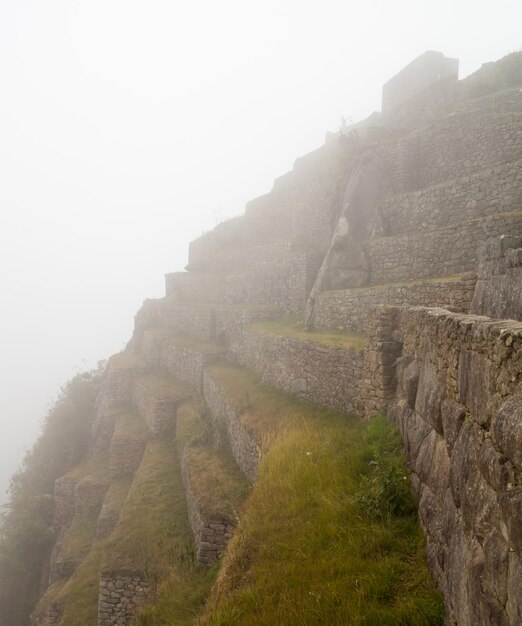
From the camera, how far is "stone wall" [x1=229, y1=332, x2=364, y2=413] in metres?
10.3

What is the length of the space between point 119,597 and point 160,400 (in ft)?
29.4

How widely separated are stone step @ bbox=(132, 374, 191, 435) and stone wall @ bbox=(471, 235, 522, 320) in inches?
535

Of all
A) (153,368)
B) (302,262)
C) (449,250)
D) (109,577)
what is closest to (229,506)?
(109,577)

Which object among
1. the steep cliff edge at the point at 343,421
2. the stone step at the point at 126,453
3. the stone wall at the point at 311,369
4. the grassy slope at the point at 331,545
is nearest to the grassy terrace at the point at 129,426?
the stone step at the point at 126,453

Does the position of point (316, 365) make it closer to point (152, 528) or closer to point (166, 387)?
point (152, 528)

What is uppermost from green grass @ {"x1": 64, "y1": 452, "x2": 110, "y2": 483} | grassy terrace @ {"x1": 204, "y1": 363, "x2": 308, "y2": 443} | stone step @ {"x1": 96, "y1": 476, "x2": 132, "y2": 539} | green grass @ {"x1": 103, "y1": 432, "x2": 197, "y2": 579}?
grassy terrace @ {"x1": 204, "y1": 363, "x2": 308, "y2": 443}

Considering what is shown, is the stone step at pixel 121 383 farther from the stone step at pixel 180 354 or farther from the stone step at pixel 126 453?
the stone step at pixel 126 453

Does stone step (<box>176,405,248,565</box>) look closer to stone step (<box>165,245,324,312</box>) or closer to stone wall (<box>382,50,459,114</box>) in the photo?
stone step (<box>165,245,324,312</box>)

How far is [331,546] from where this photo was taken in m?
5.86

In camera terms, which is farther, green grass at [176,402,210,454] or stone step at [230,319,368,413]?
green grass at [176,402,210,454]

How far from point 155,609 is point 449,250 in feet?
36.7

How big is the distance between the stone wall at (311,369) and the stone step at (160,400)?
488 centimetres

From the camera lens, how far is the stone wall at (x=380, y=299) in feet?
34.2

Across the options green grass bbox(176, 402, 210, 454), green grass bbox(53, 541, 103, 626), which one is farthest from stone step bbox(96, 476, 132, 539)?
green grass bbox(176, 402, 210, 454)
